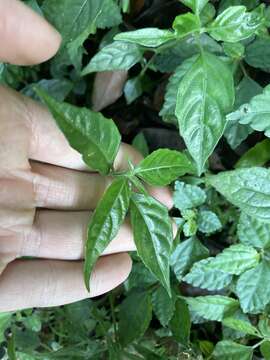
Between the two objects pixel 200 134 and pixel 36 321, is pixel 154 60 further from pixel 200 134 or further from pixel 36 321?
pixel 36 321

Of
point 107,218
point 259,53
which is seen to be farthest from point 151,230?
point 259,53

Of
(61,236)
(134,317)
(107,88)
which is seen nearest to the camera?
(61,236)

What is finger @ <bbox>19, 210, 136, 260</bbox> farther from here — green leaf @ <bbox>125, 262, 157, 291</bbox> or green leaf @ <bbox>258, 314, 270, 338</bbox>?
green leaf @ <bbox>258, 314, 270, 338</bbox>

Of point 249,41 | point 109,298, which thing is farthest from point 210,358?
point 249,41

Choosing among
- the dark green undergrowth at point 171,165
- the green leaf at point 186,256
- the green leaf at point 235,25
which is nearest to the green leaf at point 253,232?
the dark green undergrowth at point 171,165

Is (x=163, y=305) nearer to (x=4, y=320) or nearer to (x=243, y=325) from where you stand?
(x=243, y=325)

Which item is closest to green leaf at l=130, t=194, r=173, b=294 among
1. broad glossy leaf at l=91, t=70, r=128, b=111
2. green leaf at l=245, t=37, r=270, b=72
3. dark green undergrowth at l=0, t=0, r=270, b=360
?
dark green undergrowth at l=0, t=0, r=270, b=360

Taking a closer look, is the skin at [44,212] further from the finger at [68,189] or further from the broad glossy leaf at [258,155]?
the broad glossy leaf at [258,155]

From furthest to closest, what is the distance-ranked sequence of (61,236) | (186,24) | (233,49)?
1. (61,236)
2. (233,49)
3. (186,24)
